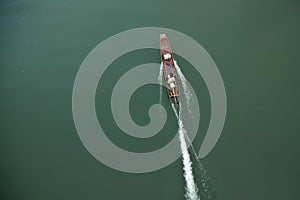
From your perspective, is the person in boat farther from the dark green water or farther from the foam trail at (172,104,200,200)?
the foam trail at (172,104,200,200)

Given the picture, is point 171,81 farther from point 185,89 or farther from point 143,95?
point 143,95

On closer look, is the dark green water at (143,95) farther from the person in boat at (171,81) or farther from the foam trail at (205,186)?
the person in boat at (171,81)

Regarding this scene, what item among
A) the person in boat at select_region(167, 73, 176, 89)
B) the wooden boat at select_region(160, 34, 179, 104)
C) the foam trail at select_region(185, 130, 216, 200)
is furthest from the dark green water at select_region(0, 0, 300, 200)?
the person in boat at select_region(167, 73, 176, 89)

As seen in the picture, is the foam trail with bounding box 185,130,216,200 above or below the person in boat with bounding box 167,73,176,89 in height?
below

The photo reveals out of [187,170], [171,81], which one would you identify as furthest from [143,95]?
[187,170]

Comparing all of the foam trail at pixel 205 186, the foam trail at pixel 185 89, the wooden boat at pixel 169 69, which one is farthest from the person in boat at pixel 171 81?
the foam trail at pixel 205 186

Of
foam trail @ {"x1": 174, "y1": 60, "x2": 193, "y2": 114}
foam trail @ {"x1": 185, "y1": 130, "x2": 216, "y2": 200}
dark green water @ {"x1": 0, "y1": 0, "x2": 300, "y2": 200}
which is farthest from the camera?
foam trail @ {"x1": 174, "y1": 60, "x2": 193, "y2": 114}

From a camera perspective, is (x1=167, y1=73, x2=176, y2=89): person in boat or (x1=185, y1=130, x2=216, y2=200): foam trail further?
(x1=167, y1=73, x2=176, y2=89): person in boat
